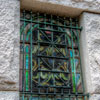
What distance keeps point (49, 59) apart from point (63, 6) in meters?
0.70

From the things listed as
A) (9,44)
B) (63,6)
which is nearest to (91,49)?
(63,6)

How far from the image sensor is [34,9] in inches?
111

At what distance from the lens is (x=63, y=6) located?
2.76 m

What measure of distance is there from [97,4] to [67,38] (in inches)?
23.6

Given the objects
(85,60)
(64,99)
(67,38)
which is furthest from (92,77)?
(67,38)

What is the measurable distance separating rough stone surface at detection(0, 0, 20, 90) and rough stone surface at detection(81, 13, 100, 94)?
868mm

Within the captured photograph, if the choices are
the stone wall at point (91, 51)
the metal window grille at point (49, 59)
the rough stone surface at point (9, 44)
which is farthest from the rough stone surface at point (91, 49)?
the rough stone surface at point (9, 44)

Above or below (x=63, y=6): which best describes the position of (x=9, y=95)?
below

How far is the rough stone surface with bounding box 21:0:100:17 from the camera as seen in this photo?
2.70 metres

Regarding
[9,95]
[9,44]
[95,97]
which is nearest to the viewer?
[9,95]

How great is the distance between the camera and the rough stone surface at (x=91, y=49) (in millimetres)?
2559

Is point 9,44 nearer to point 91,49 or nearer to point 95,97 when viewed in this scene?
point 91,49

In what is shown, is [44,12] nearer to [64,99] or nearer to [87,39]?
[87,39]

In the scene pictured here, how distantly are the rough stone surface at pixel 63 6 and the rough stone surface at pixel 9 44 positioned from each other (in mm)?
231
